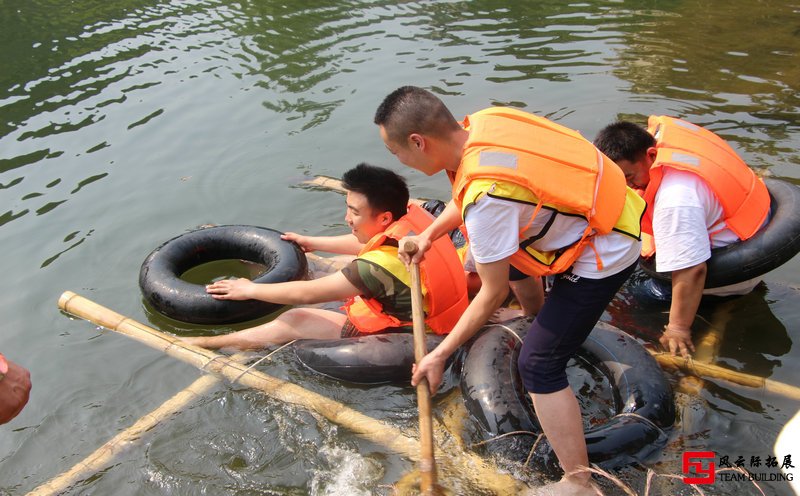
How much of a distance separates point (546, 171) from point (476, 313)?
2.52 ft

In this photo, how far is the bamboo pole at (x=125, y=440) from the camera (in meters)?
4.30

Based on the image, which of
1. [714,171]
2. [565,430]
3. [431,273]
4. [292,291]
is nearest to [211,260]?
[292,291]

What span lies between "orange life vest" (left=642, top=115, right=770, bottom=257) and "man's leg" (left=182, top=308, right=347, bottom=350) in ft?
7.98

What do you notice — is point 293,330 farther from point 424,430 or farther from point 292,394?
point 424,430

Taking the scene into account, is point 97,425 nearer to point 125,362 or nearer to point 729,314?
point 125,362

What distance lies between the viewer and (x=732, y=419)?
4383 millimetres

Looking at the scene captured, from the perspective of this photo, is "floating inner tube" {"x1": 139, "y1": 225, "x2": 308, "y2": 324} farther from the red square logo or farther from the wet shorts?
the red square logo

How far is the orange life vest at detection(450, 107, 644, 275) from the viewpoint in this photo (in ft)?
11.0

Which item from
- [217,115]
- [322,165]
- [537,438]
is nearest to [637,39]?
[322,165]

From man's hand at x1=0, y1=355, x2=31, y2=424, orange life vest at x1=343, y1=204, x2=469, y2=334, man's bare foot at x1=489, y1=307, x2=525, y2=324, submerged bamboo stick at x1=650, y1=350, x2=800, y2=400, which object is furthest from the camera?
man's bare foot at x1=489, y1=307, x2=525, y2=324

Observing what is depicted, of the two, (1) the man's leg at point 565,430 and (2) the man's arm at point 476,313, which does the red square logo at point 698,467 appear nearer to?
(1) the man's leg at point 565,430

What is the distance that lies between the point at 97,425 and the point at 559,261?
343cm

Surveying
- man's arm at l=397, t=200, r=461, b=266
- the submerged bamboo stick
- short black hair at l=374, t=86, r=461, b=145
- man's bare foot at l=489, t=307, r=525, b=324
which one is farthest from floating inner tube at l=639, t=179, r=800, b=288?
short black hair at l=374, t=86, r=461, b=145

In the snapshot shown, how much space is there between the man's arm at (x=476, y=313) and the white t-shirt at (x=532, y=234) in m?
0.09
